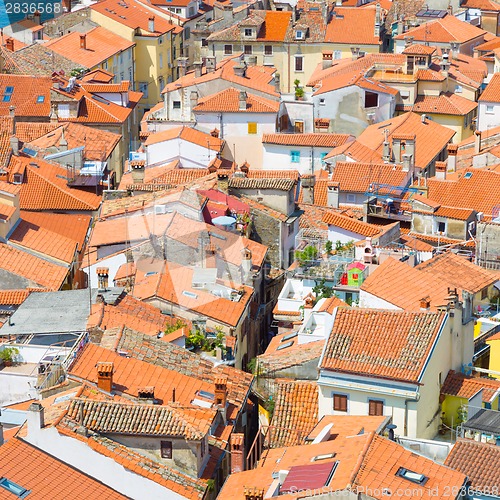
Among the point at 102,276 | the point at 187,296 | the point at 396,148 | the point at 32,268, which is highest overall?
the point at 187,296

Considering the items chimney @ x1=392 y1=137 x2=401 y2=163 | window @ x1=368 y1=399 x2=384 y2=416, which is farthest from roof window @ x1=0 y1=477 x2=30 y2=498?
chimney @ x1=392 y1=137 x2=401 y2=163

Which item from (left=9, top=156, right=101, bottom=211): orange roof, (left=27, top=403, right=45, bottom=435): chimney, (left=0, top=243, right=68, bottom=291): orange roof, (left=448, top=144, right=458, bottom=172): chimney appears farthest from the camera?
(left=448, top=144, right=458, bottom=172): chimney

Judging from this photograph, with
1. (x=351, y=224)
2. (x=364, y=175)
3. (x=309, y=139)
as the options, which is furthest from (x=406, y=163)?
(x=351, y=224)

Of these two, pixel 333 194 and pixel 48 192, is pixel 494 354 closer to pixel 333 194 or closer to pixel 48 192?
pixel 333 194

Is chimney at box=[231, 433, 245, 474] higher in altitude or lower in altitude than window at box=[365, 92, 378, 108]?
higher

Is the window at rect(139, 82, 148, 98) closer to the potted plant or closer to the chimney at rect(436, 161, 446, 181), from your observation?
the chimney at rect(436, 161, 446, 181)

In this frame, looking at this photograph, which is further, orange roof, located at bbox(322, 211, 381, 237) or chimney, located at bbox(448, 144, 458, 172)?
chimney, located at bbox(448, 144, 458, 172)

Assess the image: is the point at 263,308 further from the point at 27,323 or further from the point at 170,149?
the point at 170,149
